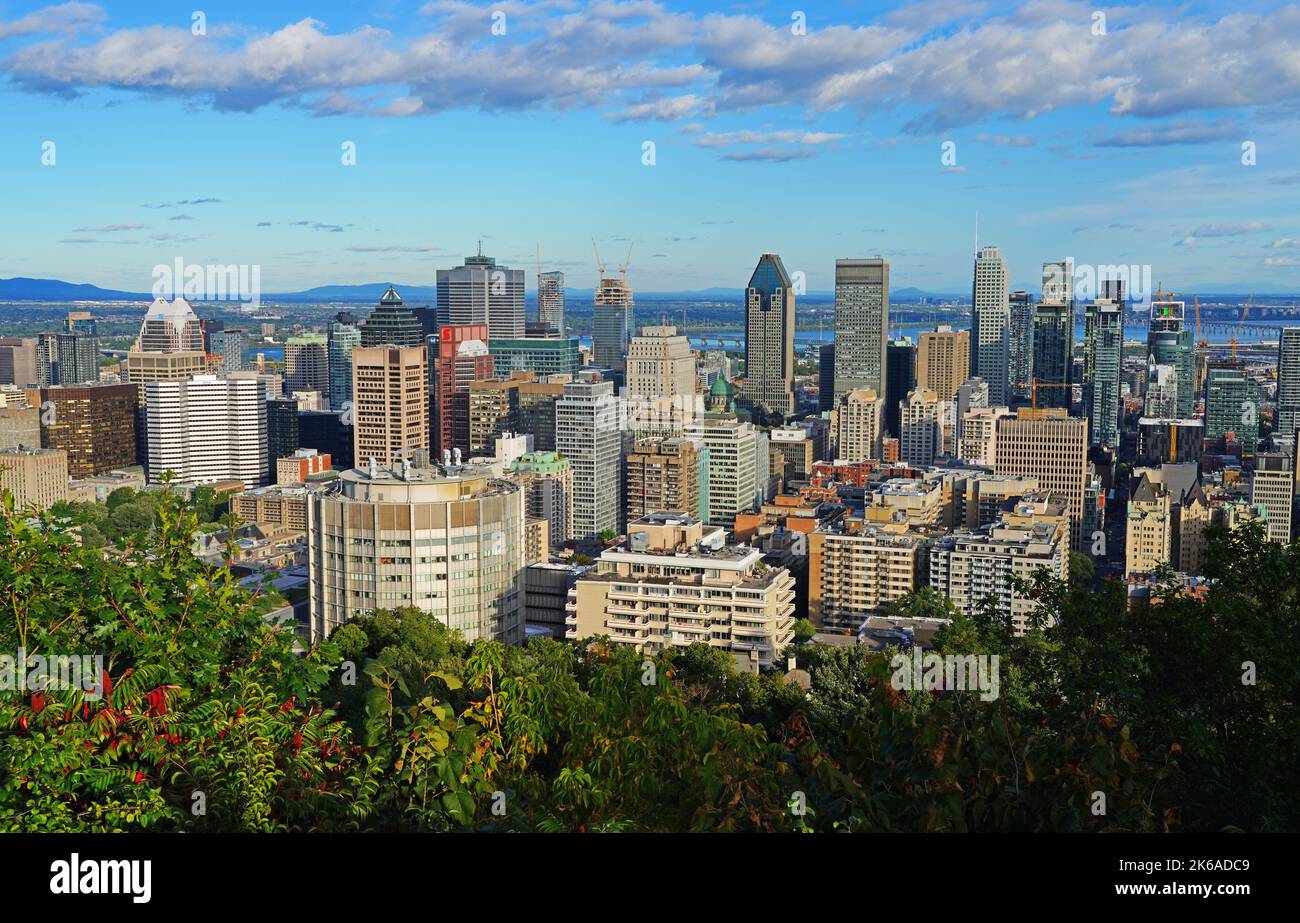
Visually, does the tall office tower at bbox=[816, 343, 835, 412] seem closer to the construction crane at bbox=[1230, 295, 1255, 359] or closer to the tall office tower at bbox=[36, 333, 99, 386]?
the construction crane at bbox=[1230, 295, 1255, 359]

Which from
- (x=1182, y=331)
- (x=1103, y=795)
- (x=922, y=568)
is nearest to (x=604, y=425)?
(x=922, y=568)

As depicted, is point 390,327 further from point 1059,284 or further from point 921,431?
point 1059,284

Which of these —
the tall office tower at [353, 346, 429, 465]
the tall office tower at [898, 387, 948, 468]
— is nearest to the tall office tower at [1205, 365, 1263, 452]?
the tall office tower at [898, 387, 948, 468]

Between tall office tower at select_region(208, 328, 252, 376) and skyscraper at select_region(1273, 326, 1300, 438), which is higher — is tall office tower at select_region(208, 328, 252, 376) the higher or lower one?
the higher one

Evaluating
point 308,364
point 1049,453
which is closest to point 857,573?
point 1049,453

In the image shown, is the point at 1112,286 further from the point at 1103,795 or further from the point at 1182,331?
the point at 1103,795
